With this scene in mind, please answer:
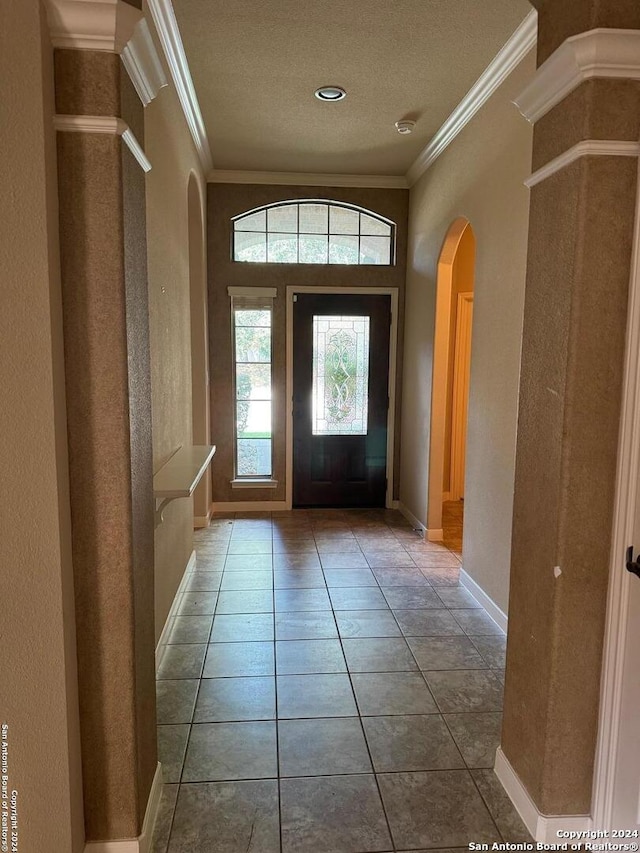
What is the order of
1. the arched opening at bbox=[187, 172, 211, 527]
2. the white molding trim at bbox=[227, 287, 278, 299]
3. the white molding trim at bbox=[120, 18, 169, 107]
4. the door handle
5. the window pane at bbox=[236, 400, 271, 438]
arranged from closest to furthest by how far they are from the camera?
the white molding trim at bbox=[120, 18, 169, 107], the door handle, the arched opening at bbox=[187, 172, 211, 527], the white molding trim at bbox=[227, 287, 278, 299], the window pane at bbox=[236, 400, 271, 438]

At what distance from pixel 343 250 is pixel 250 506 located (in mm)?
2683

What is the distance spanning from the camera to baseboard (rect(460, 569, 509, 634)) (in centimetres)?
310

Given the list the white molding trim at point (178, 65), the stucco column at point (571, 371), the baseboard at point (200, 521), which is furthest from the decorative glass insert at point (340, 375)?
the stucco column at point (571, 371)

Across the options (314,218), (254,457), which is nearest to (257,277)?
(314,218)

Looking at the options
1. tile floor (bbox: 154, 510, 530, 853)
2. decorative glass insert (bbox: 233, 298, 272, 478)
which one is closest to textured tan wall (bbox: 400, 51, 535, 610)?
tile floor (bbox: 154, 510, 530, 853)

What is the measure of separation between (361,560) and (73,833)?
283cm

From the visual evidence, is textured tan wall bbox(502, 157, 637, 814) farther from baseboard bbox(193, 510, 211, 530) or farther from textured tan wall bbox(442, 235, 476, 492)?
textured tan wall bbox(442, 235, 476, 492)

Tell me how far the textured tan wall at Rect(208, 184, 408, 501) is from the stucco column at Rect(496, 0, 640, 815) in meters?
3.63

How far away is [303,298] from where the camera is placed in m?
5.30

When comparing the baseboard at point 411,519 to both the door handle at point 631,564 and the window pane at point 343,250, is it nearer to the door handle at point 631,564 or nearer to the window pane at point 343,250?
the window pane at point 343,250

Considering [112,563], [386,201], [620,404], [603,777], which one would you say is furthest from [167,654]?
[386,201]

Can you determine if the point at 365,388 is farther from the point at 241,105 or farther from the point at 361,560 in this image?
the point at 241,105

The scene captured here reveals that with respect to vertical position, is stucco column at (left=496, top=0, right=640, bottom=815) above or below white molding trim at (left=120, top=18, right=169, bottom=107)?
below

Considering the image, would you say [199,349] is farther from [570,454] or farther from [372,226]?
[570,454]
